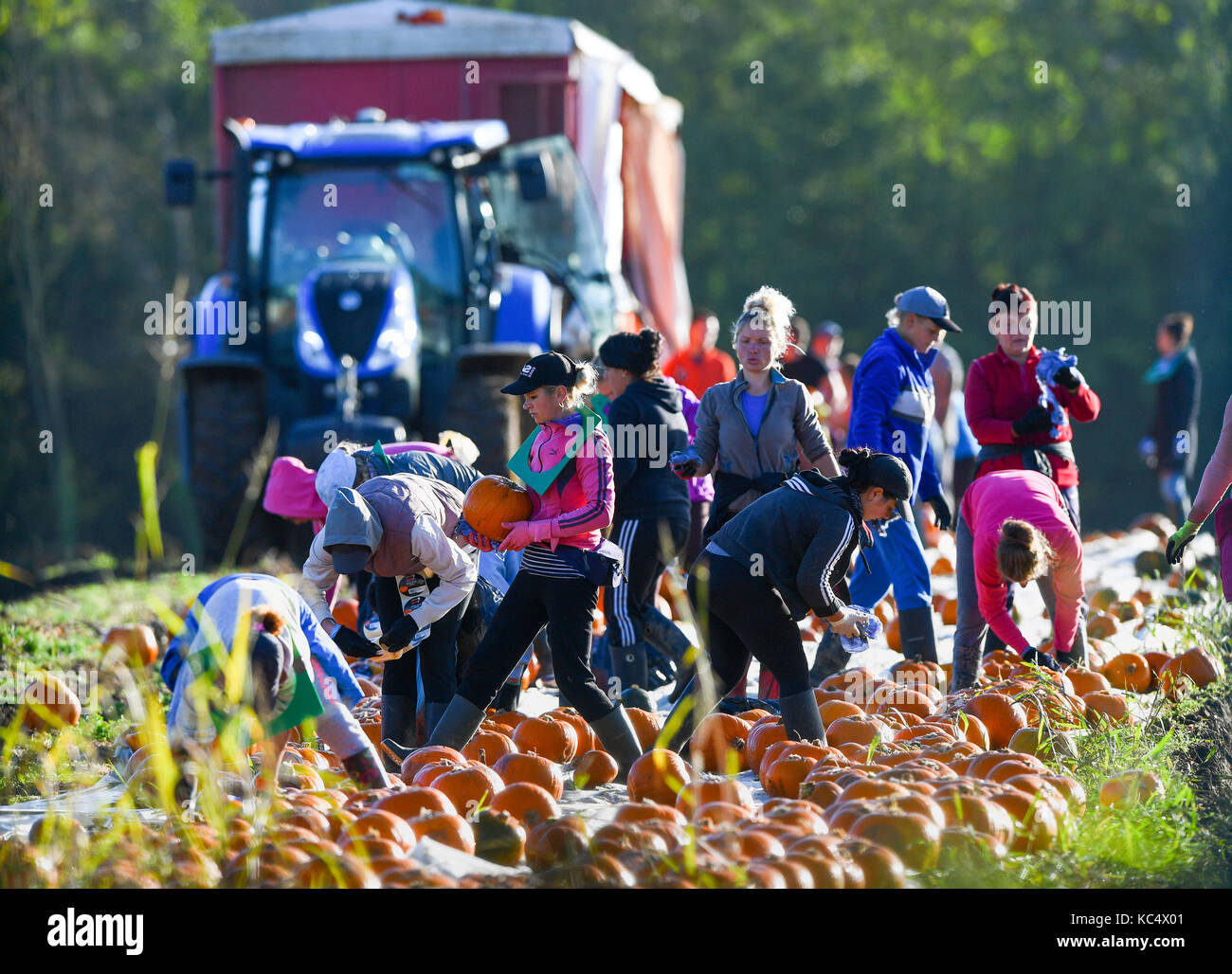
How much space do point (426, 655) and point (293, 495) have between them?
2.70ft

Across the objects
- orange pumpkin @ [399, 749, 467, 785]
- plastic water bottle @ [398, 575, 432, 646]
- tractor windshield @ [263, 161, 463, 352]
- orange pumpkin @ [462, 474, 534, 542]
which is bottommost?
orange pumpkin @ [399, 749, 467, 785]

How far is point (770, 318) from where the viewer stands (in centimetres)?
658

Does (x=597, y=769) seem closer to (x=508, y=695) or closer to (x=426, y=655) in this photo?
(x=426, y=655)

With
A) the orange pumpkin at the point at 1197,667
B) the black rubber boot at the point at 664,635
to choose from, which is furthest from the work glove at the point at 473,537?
the orange pumpkin at the point at 1197,667

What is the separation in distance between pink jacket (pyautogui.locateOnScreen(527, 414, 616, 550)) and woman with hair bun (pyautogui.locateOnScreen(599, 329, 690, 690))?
1203 millimetres

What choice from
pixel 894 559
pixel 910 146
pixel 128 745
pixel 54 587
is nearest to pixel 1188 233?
pixel 910 146

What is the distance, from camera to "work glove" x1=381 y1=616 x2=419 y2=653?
5707mm

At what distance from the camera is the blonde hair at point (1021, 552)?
5773 millimetres

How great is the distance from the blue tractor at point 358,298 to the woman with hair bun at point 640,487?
13.9ft

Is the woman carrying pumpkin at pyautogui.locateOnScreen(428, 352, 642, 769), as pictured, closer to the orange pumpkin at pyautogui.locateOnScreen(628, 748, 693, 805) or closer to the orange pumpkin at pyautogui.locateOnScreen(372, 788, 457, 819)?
the orange pumpkin at pyautogui.locateOnScreen(628, 748, 693, 805)

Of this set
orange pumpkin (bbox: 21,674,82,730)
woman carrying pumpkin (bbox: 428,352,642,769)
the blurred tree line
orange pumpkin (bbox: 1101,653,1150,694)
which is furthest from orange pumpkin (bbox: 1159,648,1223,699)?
the blurred tree line

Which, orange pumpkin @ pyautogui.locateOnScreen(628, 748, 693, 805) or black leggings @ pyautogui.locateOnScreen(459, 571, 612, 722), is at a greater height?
black leggings @ pyautogui.locateOnScreen(459, 571, 612, 722)

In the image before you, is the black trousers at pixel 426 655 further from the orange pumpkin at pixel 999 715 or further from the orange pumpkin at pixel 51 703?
the orange pumpkin at pixel 999 715
